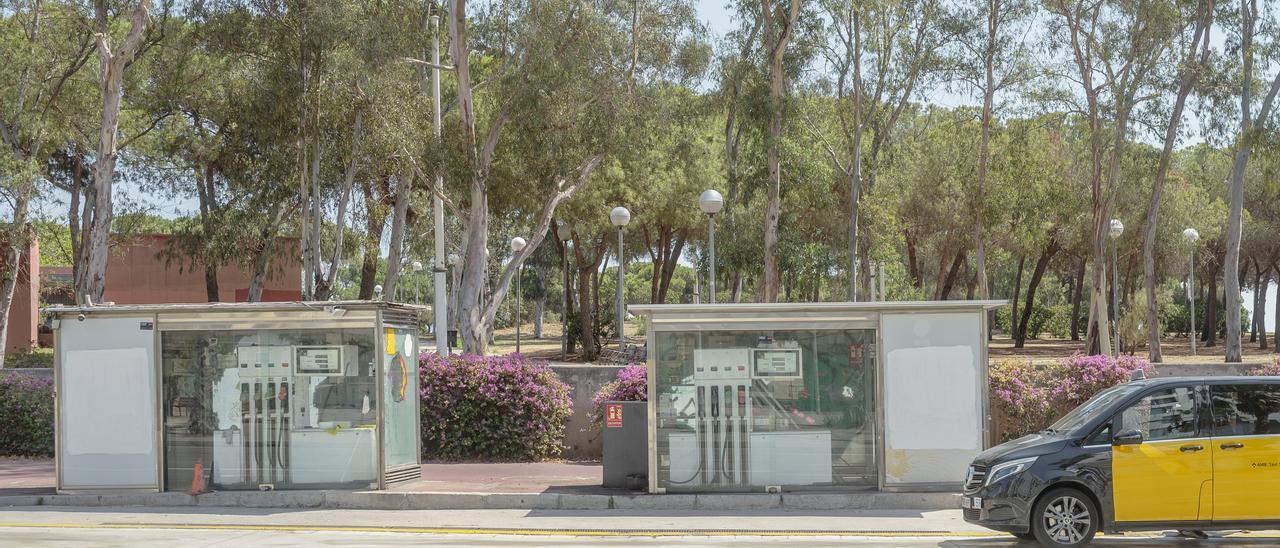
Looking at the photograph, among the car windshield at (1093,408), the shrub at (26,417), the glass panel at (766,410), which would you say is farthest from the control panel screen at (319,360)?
the car windshield at (1093,408)

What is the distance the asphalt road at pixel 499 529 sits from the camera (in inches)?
434

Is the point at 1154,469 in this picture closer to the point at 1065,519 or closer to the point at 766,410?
the point at 1065,519

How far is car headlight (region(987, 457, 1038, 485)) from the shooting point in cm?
1039

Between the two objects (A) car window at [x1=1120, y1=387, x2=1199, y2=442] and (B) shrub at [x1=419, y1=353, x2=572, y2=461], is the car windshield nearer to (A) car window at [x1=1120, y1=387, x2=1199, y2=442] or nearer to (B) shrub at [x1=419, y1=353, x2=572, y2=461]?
(A) car window at [x1=1120, y1=387, x2=1199, y2=442]

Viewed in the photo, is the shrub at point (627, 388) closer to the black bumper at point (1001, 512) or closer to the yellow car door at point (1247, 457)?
the black bumper at point (1001, 512)

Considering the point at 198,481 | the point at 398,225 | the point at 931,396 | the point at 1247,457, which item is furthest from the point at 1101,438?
the point at 398,225

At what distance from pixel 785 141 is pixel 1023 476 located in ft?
69.3

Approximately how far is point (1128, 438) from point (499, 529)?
6.21 meters

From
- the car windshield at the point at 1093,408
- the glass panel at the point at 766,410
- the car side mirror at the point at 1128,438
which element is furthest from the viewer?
the glass panel at the point at 766,410

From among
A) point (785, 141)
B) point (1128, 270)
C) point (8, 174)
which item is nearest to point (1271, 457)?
point (785, 141)

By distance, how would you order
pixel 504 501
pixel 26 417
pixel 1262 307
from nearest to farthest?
1. pixel 504 501
2. pixel 26 417
3. pixel 1262 307

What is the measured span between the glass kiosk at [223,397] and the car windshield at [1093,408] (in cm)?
796

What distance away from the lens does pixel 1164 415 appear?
1038 cm

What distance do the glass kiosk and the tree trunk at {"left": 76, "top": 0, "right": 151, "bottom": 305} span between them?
12.7 m
